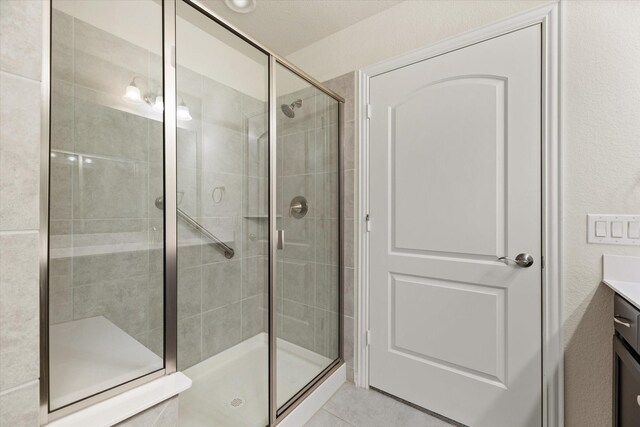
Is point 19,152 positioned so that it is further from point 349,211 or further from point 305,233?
point 349,211

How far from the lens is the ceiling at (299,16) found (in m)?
1.79

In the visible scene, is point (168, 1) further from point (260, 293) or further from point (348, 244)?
point (348, 244)

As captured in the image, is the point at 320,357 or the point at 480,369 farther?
the point at 320,357

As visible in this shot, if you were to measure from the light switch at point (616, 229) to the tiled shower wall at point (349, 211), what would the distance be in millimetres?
1228

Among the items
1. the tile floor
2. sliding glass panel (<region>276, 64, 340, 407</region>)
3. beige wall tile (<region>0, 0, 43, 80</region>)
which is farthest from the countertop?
beige wall tile (<region>0, 0, 43, 80</region>)

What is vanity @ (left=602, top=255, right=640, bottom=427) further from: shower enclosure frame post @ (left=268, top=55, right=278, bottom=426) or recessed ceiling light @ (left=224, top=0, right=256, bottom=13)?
recessed ceiling light @ (left=224, top=0, right=256, bottom=13)

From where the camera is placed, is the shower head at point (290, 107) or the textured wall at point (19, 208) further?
the shower head at point (290, 107)

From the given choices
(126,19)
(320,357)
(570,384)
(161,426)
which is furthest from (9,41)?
(570,384)

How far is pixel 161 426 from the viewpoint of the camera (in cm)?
90

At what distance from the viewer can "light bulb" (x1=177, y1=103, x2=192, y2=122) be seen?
109 centimetres

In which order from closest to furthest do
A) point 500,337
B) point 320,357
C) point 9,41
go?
point 9,41 → point 500,337 → point 320,357

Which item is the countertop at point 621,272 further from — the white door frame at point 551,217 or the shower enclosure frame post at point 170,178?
the shower enclosure frame post at point 170,178

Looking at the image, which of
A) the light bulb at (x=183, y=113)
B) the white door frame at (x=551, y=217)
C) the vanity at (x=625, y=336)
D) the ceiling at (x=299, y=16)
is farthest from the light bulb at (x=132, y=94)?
the vanity at (x=625, y=336)

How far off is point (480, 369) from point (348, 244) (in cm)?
100
